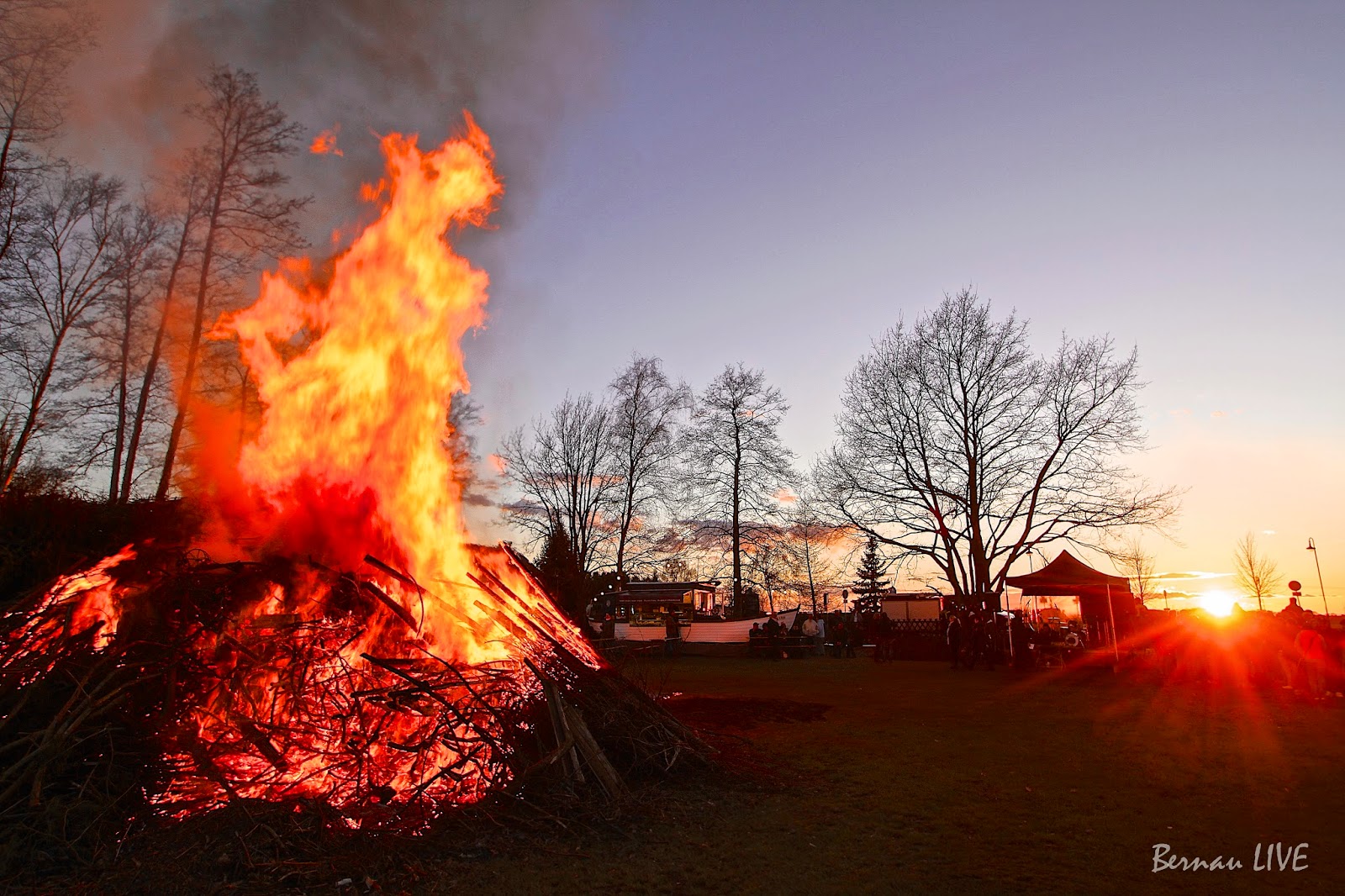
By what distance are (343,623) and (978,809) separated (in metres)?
6.02

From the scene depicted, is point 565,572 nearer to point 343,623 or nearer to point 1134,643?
point 1134,643

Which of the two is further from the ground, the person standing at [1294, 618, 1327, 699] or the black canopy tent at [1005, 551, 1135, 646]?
the black canopy tent at [1005, 551, 1135, 646]

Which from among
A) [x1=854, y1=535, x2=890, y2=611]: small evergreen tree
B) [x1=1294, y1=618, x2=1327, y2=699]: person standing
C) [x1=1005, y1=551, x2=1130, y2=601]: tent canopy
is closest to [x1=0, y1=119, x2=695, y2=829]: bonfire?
[x1=1294, y1=618, x2=1327, y2=699]: person standing

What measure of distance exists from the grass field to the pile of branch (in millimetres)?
1047

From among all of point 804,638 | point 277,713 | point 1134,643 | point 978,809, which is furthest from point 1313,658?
point 277,713

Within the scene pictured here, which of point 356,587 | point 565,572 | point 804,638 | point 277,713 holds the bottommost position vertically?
point 804,638

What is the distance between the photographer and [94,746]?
4.96 meters

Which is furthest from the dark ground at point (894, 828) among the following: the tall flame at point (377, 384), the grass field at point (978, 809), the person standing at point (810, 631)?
the person standing at point (810, 631)

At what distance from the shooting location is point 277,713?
5.85m

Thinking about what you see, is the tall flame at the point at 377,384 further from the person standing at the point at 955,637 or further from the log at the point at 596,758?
the person standing at the point at 955,637

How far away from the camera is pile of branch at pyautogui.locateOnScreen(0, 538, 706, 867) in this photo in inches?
189

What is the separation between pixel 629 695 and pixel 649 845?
7.23ft

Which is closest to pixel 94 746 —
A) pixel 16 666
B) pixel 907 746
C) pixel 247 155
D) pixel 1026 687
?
pixel 16 666

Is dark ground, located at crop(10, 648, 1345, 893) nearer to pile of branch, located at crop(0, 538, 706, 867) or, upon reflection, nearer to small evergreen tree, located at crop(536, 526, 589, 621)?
pile of branch, located at crop(0, 538, 706, 867)
